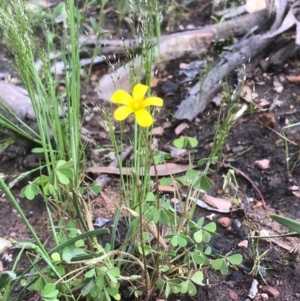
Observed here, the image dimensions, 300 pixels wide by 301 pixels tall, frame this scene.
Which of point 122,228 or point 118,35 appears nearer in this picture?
point 122,228

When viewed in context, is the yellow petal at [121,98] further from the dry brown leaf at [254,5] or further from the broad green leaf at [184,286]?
the dry brown leaf at [254,5]

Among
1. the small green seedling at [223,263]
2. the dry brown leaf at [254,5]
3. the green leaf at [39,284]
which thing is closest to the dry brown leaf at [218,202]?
the small green seedling at [223,263]

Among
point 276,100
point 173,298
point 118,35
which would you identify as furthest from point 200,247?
point 118,35

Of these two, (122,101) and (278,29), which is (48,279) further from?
(278,29)

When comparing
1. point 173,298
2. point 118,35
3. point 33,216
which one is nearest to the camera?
point 173,298

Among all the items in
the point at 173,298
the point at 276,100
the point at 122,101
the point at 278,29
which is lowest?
the point at 173,298

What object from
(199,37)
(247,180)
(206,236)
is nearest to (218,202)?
(247,180)

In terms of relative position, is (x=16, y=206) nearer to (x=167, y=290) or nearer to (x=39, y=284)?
(x=39, y=284)
